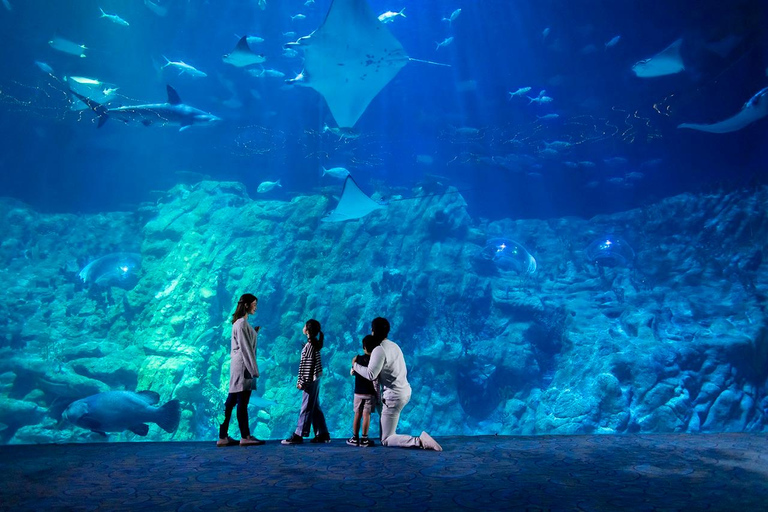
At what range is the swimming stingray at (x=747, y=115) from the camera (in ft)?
27.0

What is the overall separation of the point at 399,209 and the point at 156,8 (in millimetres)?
9707

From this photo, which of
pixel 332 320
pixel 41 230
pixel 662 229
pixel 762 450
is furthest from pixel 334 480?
pixel 41 230

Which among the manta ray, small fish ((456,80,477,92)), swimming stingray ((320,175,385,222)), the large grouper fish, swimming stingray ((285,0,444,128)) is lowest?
the large grouper fish

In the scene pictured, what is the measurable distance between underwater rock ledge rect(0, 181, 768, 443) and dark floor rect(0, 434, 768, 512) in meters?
6.34

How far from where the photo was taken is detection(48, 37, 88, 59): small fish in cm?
1152

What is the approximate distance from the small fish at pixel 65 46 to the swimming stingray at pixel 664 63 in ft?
48.7

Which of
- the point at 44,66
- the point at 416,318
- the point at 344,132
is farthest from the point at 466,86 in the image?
the point at 44,66

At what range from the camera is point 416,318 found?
11.0m

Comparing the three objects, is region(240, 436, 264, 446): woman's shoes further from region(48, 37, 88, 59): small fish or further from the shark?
region(48, 37, 88, 59): small fish

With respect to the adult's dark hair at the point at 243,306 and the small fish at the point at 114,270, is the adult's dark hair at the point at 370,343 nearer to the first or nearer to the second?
the adult's dark hair at the point at 243,306

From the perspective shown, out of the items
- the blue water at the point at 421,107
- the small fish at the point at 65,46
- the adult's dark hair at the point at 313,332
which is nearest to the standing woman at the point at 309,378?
the adult's dark hair at the point at 313,332

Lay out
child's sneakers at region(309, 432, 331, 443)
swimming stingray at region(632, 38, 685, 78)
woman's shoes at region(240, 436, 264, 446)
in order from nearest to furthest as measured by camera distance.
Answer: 1. woman's shoes at region(240, 436, 264, 446)
2. child's sneakers at region(309, 432, 331, 443)
3. swimming stingray at region(632, 38, 685, 78)

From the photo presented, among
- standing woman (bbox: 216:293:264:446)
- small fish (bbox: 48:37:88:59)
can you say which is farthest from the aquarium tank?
standing woman (bbox: 216:293:264:446)

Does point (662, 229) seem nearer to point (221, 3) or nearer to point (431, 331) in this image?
point (431, 331)
